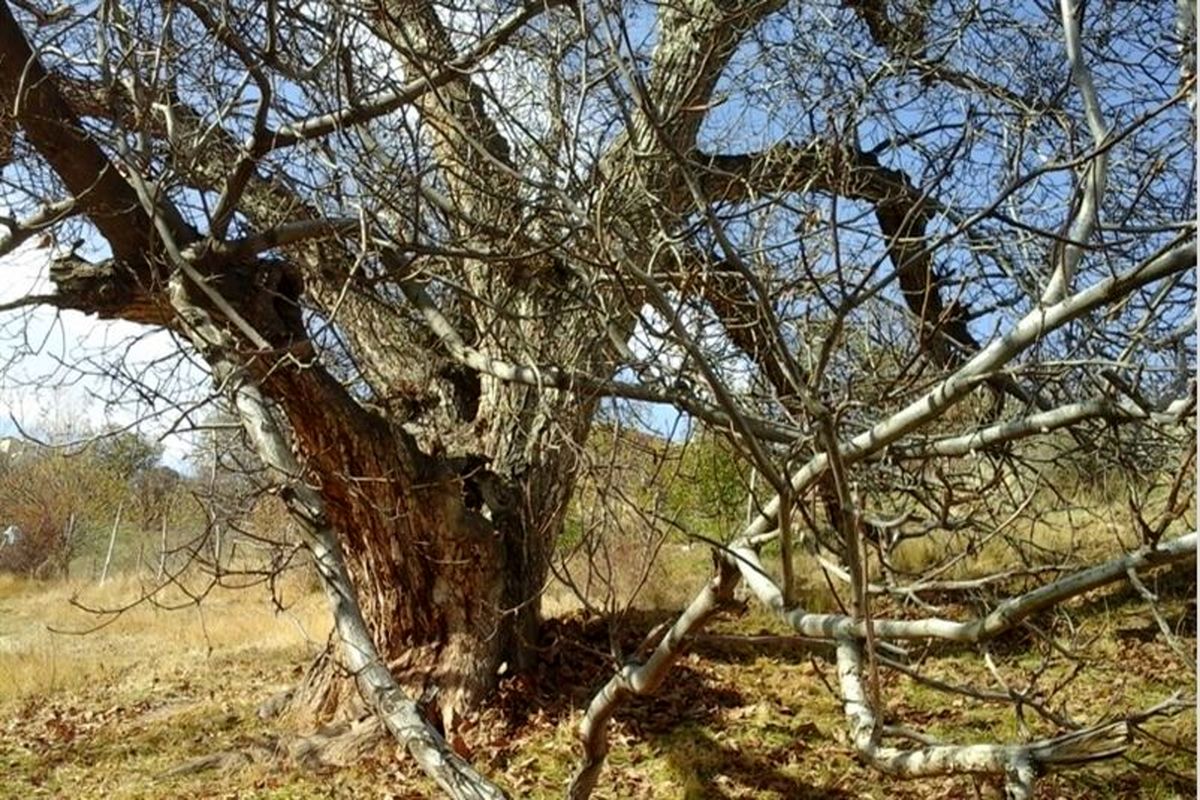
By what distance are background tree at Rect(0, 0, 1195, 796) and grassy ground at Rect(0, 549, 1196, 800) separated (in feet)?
1.63

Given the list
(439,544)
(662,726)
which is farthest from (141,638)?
(662,726)

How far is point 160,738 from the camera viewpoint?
6801 mm

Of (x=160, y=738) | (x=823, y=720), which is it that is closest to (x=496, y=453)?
(x=823, y=720)

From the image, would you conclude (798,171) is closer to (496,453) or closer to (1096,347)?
(1096,347)

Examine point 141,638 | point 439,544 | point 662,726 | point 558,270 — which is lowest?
point 662,726

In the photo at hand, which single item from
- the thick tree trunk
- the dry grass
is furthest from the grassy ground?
the dry grass

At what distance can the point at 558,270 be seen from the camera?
5684 millimetres

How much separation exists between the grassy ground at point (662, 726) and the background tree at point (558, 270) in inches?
19.6

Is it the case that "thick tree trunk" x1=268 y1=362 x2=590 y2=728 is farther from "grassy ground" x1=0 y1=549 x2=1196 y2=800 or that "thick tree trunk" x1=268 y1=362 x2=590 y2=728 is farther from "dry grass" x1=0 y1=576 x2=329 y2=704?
"dry grass" x1=0 y1=576 x2=329 y2=704

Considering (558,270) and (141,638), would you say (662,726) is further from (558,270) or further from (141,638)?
(141,638)

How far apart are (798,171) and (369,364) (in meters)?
3.13

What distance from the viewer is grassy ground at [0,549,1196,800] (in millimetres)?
5195

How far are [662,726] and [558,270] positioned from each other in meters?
2.74

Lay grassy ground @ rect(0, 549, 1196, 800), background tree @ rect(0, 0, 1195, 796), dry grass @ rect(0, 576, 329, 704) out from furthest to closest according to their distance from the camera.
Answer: dry grass @ rect(0, 576, 329, 704)
grassy ground @ rect(0, 549, 1196, 800)
background tree @ rect(0, 0, 1195, 796)
